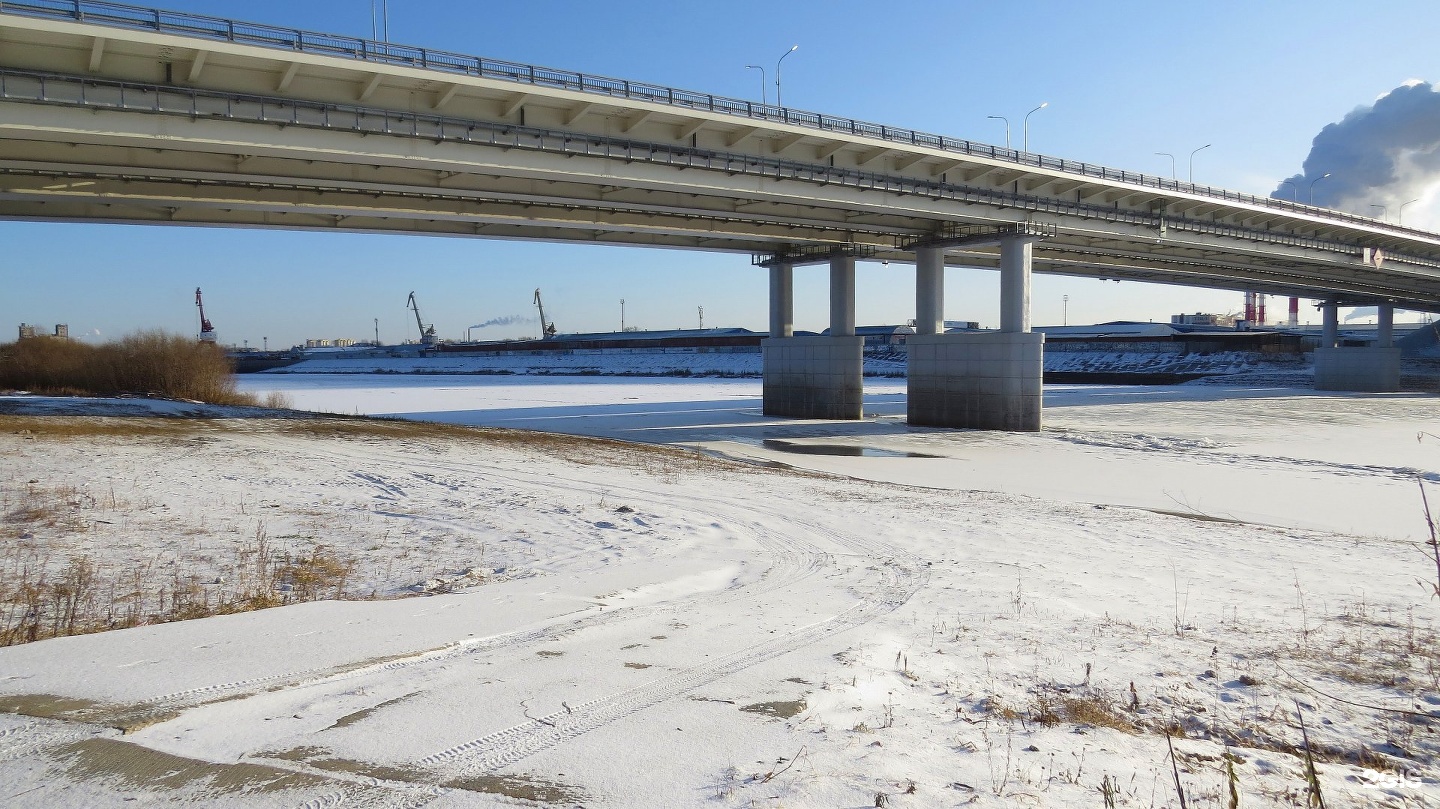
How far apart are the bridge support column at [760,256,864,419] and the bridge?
0.12m

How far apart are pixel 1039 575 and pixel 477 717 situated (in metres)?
7.38

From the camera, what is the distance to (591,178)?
2686cm

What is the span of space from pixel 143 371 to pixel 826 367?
35470 millimetres

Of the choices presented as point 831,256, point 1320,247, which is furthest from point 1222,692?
point 1320,247

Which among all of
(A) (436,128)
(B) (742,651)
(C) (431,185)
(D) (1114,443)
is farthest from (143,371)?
(B) (742,651)

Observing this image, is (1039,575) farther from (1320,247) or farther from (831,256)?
(1320,247)

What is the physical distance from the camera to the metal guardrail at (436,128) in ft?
62.7

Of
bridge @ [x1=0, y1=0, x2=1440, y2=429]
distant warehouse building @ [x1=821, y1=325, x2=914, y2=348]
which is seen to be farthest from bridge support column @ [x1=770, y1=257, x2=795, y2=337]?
distant warehouse building @ [x1=821, y1=325, x2=914, y2=348]

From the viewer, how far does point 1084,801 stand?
419 centimetres

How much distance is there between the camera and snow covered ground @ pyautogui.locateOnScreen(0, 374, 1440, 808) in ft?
14.2

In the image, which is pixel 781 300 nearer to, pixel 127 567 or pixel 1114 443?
pixel 1114 443

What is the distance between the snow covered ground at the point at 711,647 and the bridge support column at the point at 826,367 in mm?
25184

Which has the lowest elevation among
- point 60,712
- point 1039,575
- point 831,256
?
point 1039,575

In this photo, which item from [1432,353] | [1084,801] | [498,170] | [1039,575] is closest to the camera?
[1084,801]
